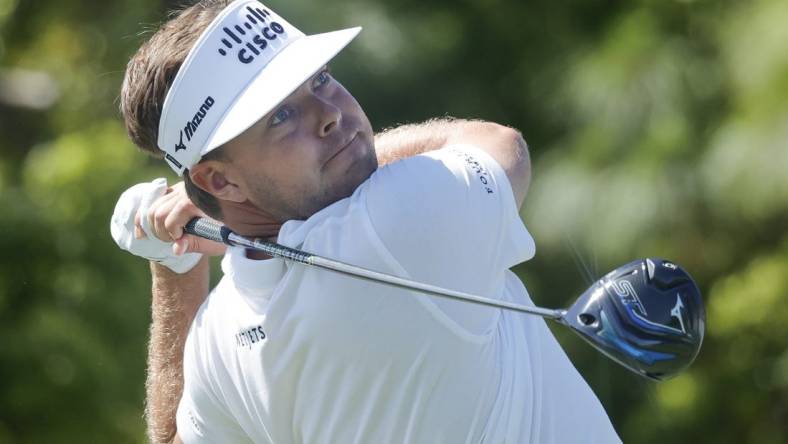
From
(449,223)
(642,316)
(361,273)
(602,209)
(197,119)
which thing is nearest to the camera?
(642,316)

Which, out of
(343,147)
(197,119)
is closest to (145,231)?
(197,119)

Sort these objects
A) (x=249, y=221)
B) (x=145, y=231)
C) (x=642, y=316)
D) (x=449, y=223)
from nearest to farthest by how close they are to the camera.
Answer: (x=642, y=316) → (x=449, y=223) → (x=249, y=221) → (x=145, y=231)

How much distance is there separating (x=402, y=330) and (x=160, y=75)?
0.53 metres

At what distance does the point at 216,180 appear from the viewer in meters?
2.13

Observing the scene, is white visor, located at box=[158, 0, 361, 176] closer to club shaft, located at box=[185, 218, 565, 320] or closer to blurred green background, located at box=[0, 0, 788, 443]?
club shaft, located at box=[185, 218, 565, 320]

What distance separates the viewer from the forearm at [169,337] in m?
2.43

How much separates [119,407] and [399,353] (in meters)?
2.97

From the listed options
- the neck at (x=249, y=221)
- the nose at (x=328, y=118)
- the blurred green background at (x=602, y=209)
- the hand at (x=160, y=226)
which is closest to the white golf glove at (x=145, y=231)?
the hand at (x=160, y=226)

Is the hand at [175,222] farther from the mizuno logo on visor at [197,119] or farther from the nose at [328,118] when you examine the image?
the nose at [328,118]

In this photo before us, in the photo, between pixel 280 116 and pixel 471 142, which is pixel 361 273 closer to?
pixel 280 116

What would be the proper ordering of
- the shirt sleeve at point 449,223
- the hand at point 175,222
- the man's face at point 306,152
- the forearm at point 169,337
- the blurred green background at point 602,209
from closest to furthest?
the shirt sleeve at point 449,223
the man's face at point 306,152
the hand at point 175,222
the forearm at point 169,337
the blurred green background at point 602,209

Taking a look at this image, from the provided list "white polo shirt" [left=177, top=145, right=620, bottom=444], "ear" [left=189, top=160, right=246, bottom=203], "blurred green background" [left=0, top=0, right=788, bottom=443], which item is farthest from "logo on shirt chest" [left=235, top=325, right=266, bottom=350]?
"blurred green background" [left=0, top=0, right=788, bottom=443]

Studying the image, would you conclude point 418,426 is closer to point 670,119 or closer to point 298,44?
point 298,44

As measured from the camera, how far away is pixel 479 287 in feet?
6.52
